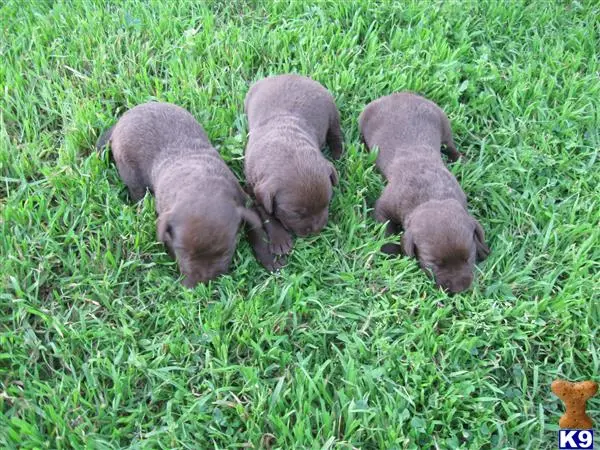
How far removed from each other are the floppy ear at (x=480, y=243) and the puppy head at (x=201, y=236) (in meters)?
1.80

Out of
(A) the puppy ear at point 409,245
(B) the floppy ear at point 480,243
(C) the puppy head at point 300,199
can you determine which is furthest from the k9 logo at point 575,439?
(C) the puppy head at point 300,199

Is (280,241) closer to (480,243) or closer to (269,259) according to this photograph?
(269,259)

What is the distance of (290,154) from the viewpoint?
4.67m

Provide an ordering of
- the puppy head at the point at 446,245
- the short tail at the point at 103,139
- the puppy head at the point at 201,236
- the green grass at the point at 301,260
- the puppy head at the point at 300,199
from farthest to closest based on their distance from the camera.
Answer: the short tail at the point at 103,139 → the puppy head at the point at 300,199 → the puppy head at the point at 446,245 → the puppy head at the point at 201,236 → the green grass at the point at 301,260

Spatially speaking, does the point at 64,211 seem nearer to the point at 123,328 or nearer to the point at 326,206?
the point at 123,328

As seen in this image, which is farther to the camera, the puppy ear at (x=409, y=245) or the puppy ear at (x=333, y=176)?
the puppy ear at (x=333, y=176)

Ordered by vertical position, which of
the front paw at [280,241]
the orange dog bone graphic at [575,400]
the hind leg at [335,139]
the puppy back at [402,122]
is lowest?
the orange dog bone graphic at [575,400]

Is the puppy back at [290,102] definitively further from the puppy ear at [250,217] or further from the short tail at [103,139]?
the short tail at [103,139]

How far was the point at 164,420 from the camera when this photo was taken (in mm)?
3662

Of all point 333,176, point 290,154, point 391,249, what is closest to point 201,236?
point 290,154

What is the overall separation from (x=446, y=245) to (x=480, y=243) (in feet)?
1.46

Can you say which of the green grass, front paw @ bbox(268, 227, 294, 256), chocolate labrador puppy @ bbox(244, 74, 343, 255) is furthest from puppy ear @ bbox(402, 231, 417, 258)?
front paw @ bbox(268, 227, 294, 256)

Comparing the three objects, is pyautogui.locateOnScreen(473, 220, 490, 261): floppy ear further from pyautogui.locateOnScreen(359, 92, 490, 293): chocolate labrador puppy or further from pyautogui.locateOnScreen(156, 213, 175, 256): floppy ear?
pyautogui.locateOnScreen(156, 213, 175, 256): floppy ear

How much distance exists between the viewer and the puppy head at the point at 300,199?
4523 millimetres
